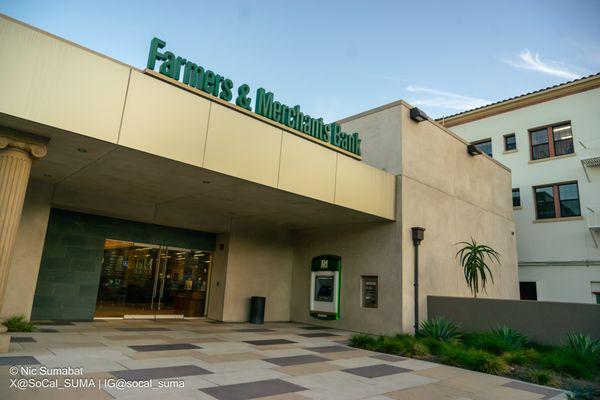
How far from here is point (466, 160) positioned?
17938 mm

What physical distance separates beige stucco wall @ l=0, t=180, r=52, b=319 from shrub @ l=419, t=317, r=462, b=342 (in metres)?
11.6

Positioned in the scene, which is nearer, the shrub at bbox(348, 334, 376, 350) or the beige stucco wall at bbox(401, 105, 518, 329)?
the shrub at bbox(348, 334, 376, 350)

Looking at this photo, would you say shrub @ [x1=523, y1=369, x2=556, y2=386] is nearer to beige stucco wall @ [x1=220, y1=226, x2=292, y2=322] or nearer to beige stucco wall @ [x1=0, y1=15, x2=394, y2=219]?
beige stucco wall @ [x1=0, y1=15, x2=394, y2=219]

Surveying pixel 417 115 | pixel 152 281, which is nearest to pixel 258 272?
pixel 152 281

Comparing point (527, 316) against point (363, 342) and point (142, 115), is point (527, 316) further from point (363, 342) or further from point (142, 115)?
point (142, 115)

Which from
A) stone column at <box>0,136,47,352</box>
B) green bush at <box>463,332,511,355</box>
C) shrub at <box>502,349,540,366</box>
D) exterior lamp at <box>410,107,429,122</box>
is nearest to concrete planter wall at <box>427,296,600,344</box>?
green bush at <box>463,332,511,355</box>

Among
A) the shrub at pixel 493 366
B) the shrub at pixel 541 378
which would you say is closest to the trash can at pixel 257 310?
the shrub at pixel 493 366

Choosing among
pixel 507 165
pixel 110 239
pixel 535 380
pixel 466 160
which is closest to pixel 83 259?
pixel 110 239

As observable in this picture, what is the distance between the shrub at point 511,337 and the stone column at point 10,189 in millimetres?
11268

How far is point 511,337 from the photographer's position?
35.0 ft

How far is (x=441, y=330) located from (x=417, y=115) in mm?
7569

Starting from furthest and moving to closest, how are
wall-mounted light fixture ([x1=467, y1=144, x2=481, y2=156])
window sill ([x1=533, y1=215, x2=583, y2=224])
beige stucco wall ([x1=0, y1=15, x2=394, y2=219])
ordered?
window sill ([x1=533, y1=215, x2=583, y2=224])
wall-mounted light fixture ([x1=467, y1=144, x2=481, y2=156])
beige stucco wall ([x1=0, y1=15, x2=394, y2=219])

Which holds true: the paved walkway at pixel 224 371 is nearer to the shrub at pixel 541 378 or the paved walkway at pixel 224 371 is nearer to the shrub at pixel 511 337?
the shrub at pixel 541 378

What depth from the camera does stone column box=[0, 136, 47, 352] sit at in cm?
709
